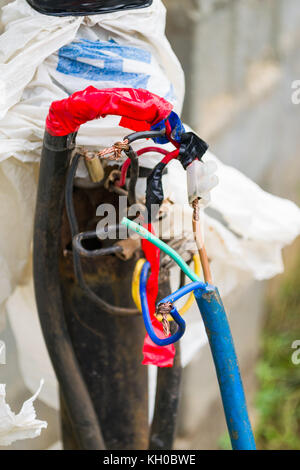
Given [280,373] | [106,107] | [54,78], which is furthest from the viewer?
[280,373]

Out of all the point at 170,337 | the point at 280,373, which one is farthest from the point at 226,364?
the point at 280,373

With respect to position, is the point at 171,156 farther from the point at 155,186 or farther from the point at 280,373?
the point at 280,373

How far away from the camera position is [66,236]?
793 mm

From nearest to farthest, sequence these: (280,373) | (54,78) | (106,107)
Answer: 1. (106,107)
2. (54,78)
3. (280,373)

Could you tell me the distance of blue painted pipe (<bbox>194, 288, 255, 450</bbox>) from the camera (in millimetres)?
616

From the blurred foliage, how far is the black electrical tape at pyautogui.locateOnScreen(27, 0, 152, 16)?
65.9 inches

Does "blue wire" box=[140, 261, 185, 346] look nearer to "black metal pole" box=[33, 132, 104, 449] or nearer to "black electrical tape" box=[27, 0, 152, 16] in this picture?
"black metal pole" box=[33, 132, 104, 449]

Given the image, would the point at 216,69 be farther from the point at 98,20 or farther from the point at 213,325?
the point at 213,325

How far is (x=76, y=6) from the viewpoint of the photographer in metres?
0.69

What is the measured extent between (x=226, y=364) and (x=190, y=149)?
→ 227 mm

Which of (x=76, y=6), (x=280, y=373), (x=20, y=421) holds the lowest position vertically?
(x=280, y=373)

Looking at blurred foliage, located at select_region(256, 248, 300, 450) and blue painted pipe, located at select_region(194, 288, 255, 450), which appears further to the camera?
blurred foliage, located at select_region(256, 248, 300, 450)

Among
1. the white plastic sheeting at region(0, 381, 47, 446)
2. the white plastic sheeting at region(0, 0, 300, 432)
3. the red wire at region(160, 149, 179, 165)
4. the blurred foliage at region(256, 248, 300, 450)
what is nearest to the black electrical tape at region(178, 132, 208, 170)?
the red wire at region(160, 149, 179, 165)

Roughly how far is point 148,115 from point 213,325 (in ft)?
0.74
